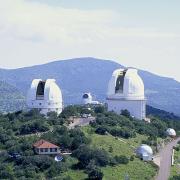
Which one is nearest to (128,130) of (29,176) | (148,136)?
(148,136)

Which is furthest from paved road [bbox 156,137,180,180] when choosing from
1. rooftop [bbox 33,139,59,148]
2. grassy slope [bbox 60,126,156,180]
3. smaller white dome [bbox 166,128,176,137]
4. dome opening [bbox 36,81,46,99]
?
dome opening [bbox 36,81,46,99]

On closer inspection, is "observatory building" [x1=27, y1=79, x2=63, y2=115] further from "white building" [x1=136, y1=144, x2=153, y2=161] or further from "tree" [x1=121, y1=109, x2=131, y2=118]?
"white building" [x1=136, y1=144, x2=153, y2=161]

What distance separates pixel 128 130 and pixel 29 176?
22.0 meters

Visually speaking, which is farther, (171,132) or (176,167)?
(171,132)

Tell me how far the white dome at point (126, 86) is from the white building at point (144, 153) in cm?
2614

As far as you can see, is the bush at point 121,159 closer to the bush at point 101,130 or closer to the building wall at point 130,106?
the bush at point 101,130

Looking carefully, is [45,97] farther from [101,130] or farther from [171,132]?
[101,130]

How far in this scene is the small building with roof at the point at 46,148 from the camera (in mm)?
67312

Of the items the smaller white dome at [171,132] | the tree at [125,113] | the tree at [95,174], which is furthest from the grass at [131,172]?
the tree at [125,113]

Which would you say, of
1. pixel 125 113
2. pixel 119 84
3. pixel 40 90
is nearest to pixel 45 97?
pixel 40 90

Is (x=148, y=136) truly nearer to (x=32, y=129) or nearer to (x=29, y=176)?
(x=32, y=129)

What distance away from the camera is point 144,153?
7175cm

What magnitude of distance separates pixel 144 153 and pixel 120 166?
6.73 meters

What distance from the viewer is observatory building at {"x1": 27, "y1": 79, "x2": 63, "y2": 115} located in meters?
95.8
